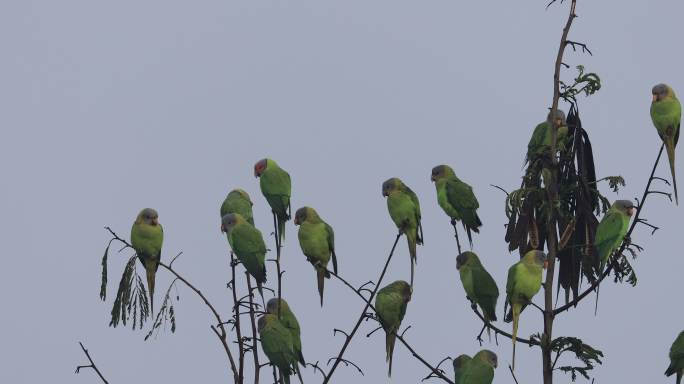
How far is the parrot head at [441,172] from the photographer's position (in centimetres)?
1034

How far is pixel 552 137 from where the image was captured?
7336 millimetres

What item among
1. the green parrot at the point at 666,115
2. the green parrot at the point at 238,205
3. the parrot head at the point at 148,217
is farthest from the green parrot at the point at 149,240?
the green parrot at the point at 666,115

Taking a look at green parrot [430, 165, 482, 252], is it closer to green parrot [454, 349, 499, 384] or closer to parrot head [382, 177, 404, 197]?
parrot head [382, 177, 404, 197]

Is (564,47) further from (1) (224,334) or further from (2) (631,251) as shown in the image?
(1) (224,334)

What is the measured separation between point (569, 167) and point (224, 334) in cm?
315

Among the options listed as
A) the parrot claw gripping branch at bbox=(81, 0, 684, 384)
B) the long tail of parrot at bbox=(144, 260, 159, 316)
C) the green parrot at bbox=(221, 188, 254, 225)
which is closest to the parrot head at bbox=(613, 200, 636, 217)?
the parrot claw gripping branch at bbox=(81, 0, 684, 384)

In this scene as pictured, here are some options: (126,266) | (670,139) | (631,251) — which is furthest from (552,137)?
(126,266)

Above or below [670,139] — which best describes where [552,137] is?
below

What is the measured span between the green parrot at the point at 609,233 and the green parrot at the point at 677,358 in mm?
1358

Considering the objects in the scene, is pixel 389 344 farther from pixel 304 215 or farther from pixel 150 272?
pixel 150 272

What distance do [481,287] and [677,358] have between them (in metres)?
1.81

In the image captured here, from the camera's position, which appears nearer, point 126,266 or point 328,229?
point 126,266

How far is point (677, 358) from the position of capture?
27.5 feet

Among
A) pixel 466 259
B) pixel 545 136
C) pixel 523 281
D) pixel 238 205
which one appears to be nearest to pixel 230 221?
pixel 238 205
